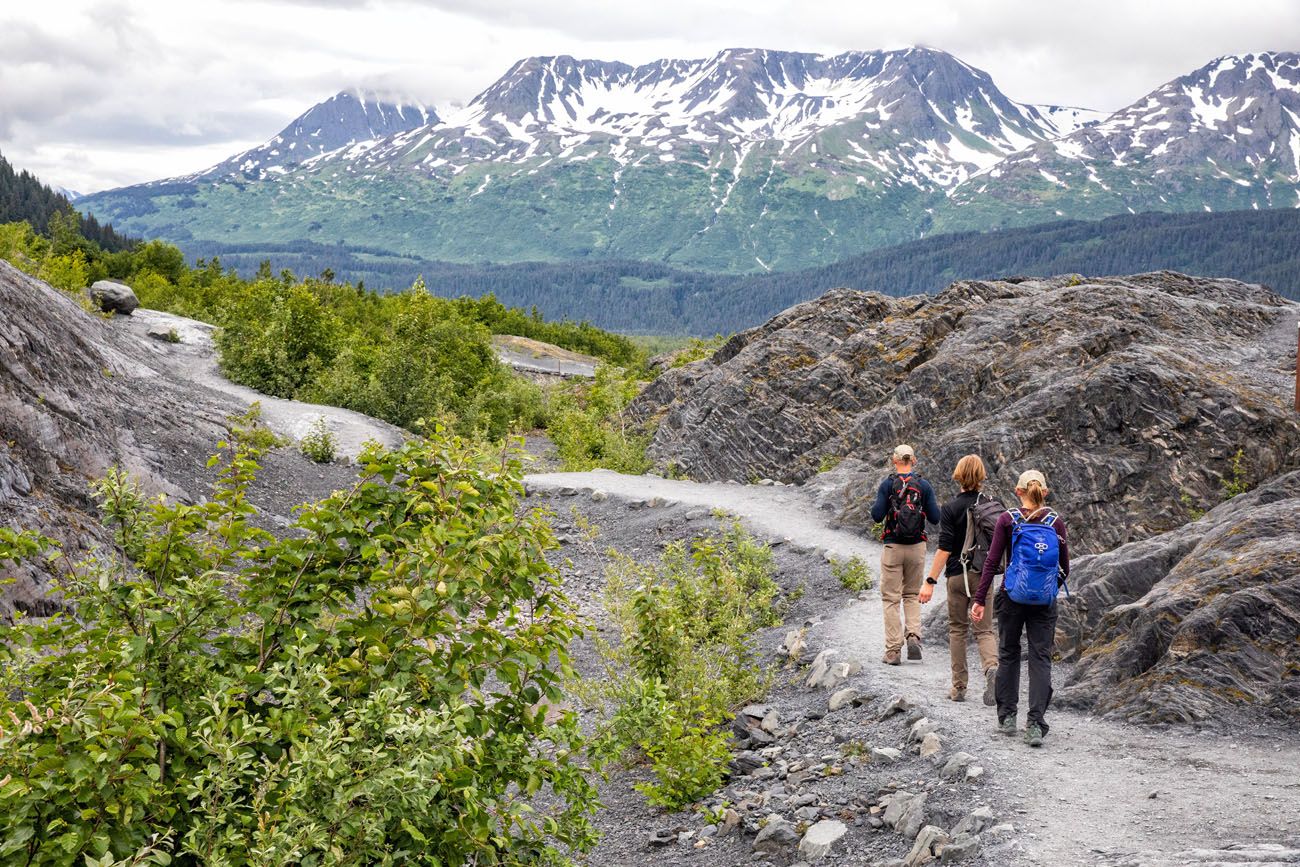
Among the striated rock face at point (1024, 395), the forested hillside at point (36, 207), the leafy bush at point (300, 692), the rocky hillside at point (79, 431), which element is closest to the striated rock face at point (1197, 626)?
the striated rock face at point (1024, 395)

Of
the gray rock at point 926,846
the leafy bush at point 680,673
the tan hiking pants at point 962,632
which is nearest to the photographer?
the gray rock at point 926,846

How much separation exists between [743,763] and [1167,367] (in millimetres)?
13102

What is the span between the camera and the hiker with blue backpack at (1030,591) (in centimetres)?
924

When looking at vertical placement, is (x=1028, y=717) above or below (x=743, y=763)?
above

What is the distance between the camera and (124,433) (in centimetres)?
1884

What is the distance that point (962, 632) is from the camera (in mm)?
10797

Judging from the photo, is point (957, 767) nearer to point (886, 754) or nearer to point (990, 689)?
point (886, 754)

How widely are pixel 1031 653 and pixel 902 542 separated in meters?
3.00

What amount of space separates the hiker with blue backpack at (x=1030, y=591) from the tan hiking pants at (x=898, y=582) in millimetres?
2591

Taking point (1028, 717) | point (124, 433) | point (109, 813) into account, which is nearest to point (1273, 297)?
point (1028, 717)

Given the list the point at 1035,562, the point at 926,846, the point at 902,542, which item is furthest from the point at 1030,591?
the point at 902,542

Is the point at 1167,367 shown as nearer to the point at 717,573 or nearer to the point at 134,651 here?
the point at 717,573

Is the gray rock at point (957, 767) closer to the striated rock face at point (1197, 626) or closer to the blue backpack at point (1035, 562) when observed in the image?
the blue backpack at point (1035, 562)

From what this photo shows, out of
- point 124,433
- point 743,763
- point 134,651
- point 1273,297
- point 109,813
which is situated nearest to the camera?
point 109,813
